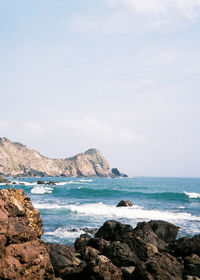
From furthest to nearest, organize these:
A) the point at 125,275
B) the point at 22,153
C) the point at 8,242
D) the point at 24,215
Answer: the point at 22,153 < the point at 125,275 < the point at 24,215 < the point at 8,242

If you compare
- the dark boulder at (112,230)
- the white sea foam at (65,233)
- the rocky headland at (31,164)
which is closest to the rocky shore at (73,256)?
the dark boulder at (112,230)

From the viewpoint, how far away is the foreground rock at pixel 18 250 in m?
6.93

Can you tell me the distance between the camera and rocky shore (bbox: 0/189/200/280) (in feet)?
23.6

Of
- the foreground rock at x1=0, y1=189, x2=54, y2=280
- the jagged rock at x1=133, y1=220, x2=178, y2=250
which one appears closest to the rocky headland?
the jagged rock at x1=133, y1=220, x2=178, y2=250

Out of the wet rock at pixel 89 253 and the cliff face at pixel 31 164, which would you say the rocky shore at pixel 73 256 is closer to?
the wet rock at pixel 89 253

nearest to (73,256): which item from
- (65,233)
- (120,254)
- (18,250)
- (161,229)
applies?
(120,254)

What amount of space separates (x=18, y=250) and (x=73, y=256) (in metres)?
4.40

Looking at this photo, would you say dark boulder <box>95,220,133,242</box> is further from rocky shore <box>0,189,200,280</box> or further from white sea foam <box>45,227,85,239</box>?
white sea foam <box>45,227,85,239</box>

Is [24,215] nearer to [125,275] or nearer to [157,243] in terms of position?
[125,275]

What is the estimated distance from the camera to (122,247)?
11.4 metres

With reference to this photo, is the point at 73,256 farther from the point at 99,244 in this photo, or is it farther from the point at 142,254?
the point at 142,254

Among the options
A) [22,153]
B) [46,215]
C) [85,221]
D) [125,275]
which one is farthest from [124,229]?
[22,153]

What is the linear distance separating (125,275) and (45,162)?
565 ft

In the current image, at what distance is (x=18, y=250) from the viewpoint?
7230 millimetres
